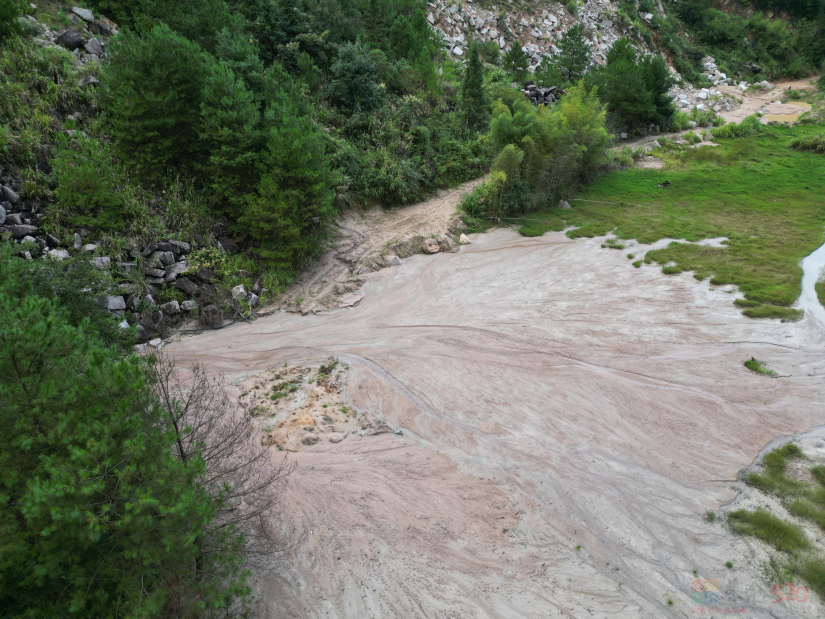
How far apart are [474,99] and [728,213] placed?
16.1m

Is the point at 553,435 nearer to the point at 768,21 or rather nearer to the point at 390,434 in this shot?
the point at 390,434

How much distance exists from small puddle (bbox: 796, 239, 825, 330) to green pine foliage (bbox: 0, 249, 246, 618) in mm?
18313

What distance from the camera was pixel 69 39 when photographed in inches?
679

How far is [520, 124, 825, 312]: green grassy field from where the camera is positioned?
656 inches

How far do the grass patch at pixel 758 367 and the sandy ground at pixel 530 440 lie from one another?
29 cm

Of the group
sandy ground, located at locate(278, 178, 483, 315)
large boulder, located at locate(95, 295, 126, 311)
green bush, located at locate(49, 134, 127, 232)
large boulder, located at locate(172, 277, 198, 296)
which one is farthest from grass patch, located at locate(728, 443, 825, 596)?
green bush, located at locate(49, 134, 127, 232)

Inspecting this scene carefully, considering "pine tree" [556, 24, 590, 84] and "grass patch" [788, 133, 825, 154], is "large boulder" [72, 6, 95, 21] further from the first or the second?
"grass patch" [788, 133, 825, 154]

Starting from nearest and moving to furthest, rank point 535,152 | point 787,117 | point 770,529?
1. point 770,529
2. point 535,152
3. point 787,117

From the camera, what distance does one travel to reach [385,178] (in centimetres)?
2167

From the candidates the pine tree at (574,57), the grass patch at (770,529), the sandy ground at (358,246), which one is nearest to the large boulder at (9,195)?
the sandy ground at (358,246)

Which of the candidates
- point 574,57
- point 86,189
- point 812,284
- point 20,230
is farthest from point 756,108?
point 20,230

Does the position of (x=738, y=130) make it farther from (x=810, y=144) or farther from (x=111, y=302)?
(x=111, y=302)

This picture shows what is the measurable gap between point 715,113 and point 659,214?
92.7 feet

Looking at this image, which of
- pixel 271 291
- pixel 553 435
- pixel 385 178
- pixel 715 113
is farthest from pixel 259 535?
pixel 715 113
